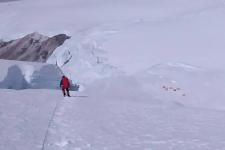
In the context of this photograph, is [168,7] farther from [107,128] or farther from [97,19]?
[107,128]

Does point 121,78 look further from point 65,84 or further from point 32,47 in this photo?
point 32,47

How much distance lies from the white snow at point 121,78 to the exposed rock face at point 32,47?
0.68m

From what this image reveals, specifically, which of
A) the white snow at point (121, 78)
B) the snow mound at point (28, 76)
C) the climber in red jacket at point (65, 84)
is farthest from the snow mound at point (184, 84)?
the climber in red jacket at point (65, 84)

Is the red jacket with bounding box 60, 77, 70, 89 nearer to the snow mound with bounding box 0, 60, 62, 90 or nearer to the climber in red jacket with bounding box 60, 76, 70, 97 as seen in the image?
the climber in red jacket with bounding box 60, 76, 70, 97

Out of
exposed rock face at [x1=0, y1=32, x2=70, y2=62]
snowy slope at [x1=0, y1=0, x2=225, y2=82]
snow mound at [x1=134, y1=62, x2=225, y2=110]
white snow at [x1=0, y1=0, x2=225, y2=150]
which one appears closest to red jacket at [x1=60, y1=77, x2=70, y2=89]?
white snow at [x1=0, y1=0, x2=225, y2=150]

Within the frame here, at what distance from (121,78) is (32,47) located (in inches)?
285

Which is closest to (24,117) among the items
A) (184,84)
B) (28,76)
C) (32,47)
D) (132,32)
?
(184,84)

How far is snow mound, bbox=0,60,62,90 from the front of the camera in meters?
17.2

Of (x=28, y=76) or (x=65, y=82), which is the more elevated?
(x=65, y=82)

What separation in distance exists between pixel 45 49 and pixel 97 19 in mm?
3363

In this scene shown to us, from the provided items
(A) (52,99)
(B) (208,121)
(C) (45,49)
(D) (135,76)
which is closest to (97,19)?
(C) (45,49)

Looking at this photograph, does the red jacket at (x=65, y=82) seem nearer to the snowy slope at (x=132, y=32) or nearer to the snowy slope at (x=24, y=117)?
the snowy slope at (x=24, y=117)

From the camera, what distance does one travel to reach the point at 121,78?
16.9 m

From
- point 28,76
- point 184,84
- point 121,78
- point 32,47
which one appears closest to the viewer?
point 184,84
